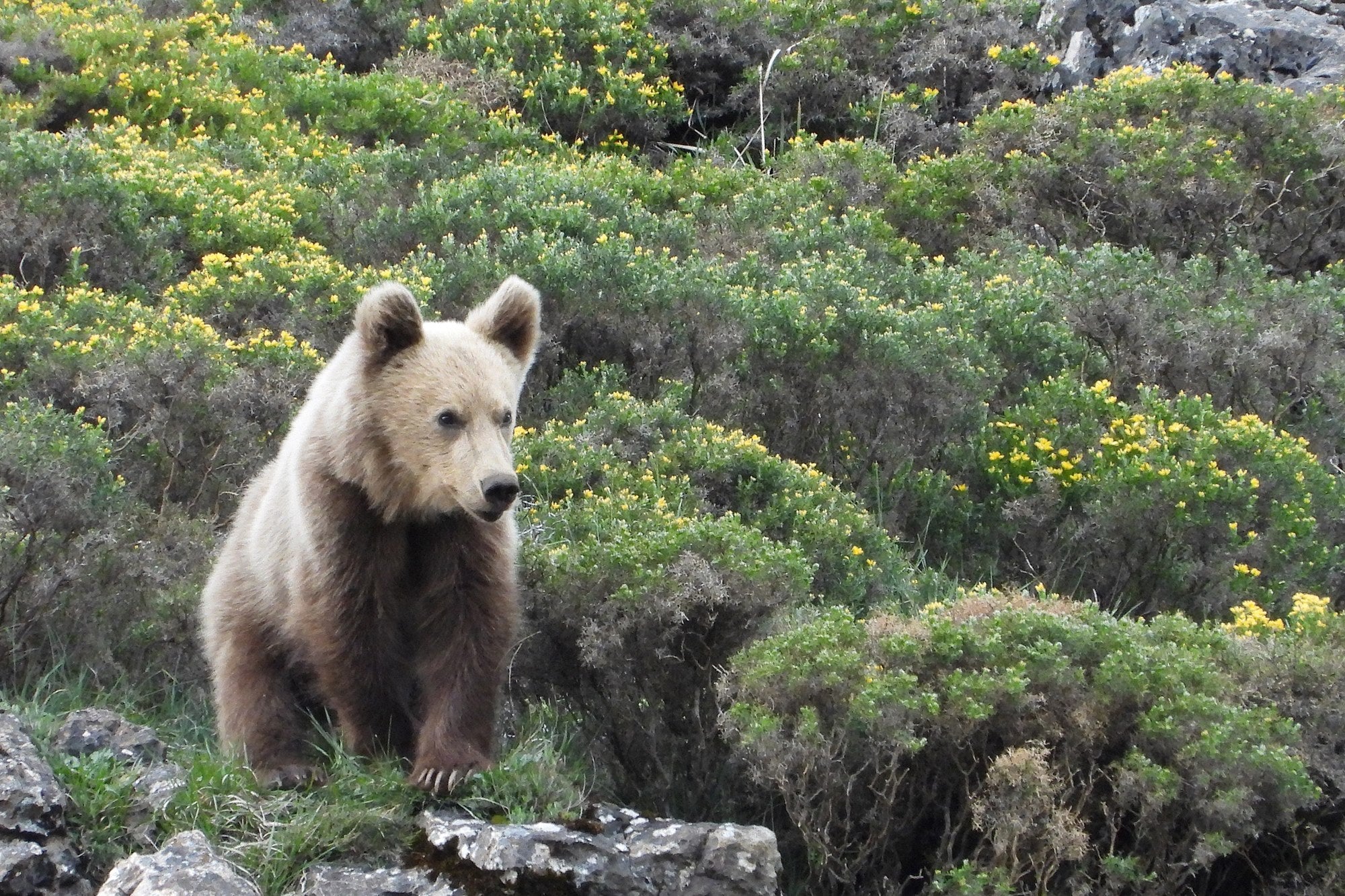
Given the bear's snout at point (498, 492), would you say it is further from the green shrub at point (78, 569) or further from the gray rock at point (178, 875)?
the green shrub at point (78, 569)

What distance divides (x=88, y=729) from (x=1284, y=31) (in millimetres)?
10506

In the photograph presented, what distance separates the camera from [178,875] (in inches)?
153

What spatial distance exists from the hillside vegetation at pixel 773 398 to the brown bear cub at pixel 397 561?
0.23 metres

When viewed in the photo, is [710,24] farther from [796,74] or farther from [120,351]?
[120,351]

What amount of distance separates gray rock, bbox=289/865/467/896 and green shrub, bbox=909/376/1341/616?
3716 millimetres

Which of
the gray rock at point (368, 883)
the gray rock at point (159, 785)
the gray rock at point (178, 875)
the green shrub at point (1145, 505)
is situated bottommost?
the green shrub at point (1145, 505)

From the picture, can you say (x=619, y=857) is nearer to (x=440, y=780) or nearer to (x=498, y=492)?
(x=440, y=780)

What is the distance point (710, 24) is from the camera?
1316 cm

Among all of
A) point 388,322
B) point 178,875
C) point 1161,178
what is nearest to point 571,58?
point 1161,178

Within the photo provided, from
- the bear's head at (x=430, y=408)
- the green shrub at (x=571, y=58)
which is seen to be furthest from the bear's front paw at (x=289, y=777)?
the green shrub at (x=571, y=58)

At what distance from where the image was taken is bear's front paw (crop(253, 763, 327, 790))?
454cm

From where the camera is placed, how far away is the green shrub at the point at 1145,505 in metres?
6.78

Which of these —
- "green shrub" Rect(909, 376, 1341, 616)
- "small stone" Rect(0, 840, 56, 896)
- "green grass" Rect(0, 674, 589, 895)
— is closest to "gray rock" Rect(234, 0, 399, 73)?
"green shrub" Rect(909, 376, 1341, 616)

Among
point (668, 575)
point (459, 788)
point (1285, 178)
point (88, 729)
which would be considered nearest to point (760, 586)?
point (668, 575)
